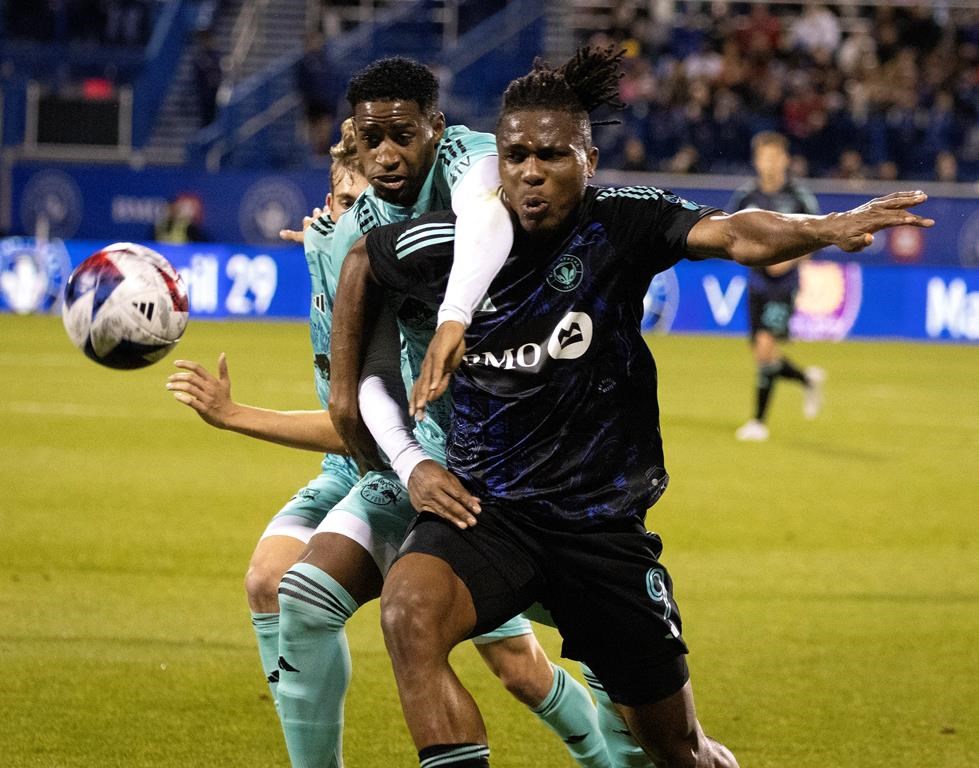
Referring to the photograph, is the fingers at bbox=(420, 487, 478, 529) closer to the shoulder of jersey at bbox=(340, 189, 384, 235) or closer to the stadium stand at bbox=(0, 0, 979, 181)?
the shoulder of jersey at bbox=(340, 189, 384, 235)

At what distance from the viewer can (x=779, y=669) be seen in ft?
21.4

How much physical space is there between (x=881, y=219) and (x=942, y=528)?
6.70 m

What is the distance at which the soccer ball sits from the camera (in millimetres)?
4883

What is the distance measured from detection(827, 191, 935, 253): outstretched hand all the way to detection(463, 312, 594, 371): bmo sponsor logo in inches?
25.6

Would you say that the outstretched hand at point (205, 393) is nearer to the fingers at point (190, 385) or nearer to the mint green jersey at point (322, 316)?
the fingers at point (190, 385)

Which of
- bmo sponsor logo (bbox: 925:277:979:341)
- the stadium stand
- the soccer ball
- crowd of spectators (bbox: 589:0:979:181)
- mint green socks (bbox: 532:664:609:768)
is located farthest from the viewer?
the stadium stand

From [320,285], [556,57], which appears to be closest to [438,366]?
[320,285]

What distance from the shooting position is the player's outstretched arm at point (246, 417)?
4.48 m

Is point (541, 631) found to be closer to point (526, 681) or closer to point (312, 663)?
point (526, 681)

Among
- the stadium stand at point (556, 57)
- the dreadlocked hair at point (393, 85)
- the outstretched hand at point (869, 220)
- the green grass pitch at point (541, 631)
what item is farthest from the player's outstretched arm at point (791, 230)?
the stadium stand at point (556, 57)

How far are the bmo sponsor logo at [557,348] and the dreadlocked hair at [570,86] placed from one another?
52cm

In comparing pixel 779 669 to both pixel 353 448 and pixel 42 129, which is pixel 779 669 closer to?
pixel 353 448

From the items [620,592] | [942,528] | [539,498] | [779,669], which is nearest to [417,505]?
[539,498]

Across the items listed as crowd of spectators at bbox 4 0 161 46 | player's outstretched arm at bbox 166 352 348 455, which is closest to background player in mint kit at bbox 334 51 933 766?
player's outstretched arm at bbox 166 352 348 455
